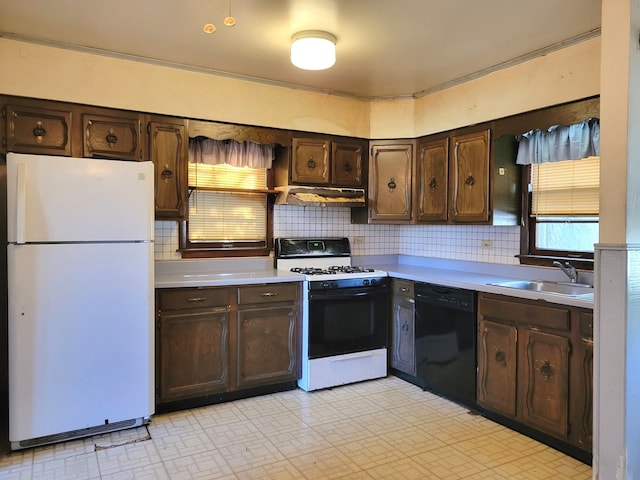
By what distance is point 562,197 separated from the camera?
3.43 metres

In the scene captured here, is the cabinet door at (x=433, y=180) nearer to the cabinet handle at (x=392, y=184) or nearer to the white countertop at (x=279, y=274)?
the cabinet handle at (x=392, y=184)

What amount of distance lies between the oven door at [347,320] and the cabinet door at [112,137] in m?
1.69

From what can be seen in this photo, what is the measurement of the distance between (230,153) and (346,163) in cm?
101

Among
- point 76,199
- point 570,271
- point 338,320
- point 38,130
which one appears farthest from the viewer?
point 338,320

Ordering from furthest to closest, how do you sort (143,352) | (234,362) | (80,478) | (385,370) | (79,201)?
1. (385,370)
2. (234,362)
3. (143,352)
4. (79,201)
5. (80,478)

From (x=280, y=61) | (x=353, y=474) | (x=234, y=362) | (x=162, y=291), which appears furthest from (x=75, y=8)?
(x=353, y=474)

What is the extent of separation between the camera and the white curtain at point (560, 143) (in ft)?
10.3

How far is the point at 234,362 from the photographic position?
138 inches

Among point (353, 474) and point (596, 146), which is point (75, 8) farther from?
point (596, 146)

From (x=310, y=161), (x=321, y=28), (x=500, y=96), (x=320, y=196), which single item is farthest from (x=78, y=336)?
(x=500, y=96)

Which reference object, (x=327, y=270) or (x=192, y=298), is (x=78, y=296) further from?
(x=327, y=270)

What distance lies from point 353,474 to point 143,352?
1483 mm

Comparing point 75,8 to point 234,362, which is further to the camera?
point 234,362

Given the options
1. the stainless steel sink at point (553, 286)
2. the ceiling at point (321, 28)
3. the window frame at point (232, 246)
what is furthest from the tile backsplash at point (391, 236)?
the ceiling at point (321, 28)
